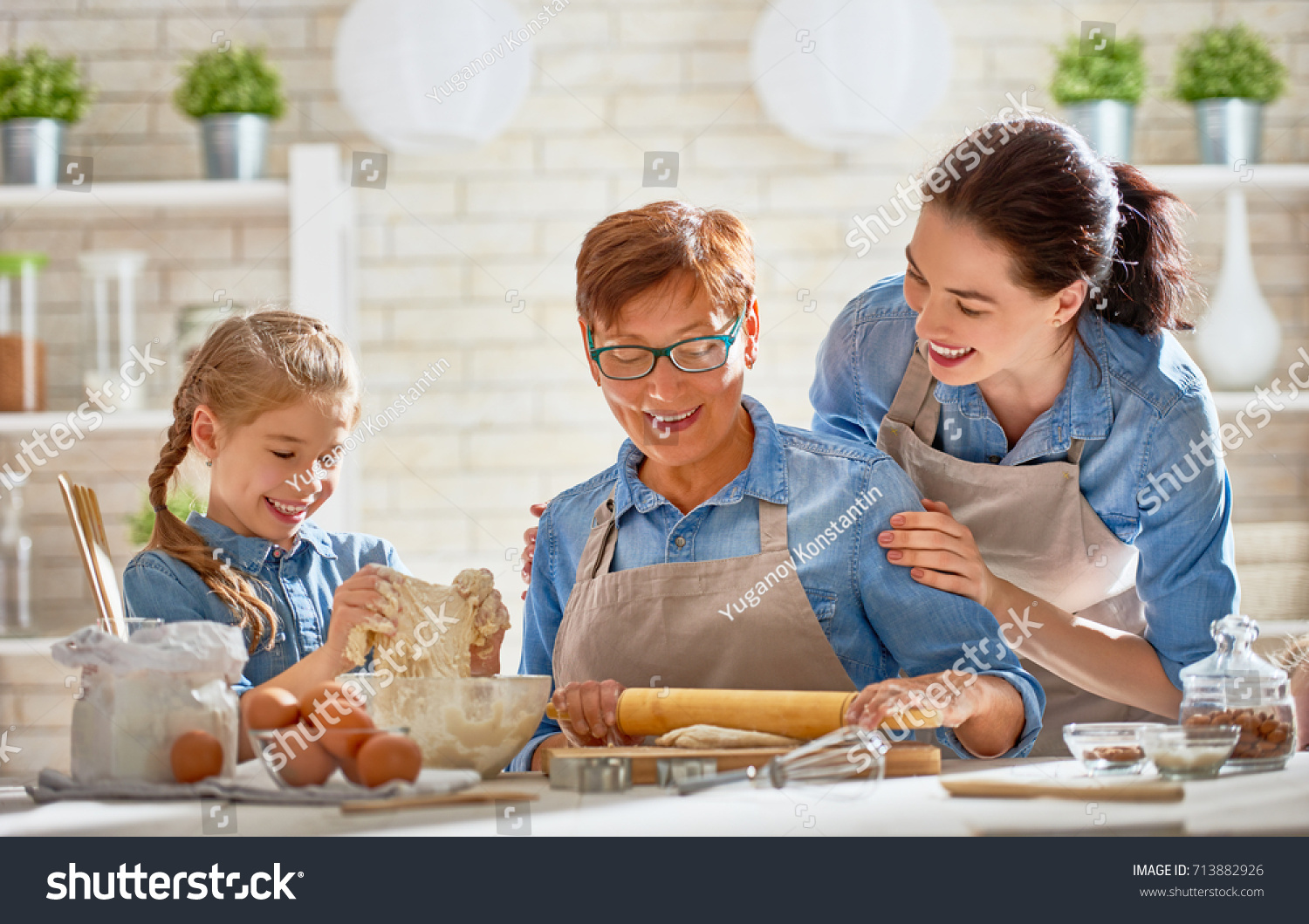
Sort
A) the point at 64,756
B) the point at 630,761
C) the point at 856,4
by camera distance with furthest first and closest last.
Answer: the point at 64,756
the point at 856,4
the point at 630,761

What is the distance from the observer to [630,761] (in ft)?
3.81

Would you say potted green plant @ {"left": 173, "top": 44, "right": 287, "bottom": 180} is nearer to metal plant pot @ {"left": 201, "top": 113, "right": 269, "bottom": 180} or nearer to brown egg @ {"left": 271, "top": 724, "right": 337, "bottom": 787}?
metal plant pot @ {"left": 201, "top": 113, "right": 269, "bottom": 180}

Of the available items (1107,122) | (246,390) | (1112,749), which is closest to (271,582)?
(246,390)

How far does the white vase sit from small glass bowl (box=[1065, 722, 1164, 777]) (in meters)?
2.46

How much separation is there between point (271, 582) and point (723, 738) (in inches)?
33.9

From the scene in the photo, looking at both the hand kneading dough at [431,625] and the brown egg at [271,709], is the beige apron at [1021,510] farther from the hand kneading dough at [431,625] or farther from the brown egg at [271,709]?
the brown egg at [271,709]

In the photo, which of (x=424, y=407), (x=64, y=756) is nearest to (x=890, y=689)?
(x=424, y=407)

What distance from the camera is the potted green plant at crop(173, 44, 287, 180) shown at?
341 cm

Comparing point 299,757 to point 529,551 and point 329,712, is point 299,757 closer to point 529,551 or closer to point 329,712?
point 329,712

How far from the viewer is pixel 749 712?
125 centimetres

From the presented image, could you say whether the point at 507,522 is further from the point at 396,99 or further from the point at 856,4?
the point at 856,4

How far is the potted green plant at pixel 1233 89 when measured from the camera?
132 inches

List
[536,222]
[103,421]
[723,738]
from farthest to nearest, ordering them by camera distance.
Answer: [536,222]
[103,421]
[723,738]
